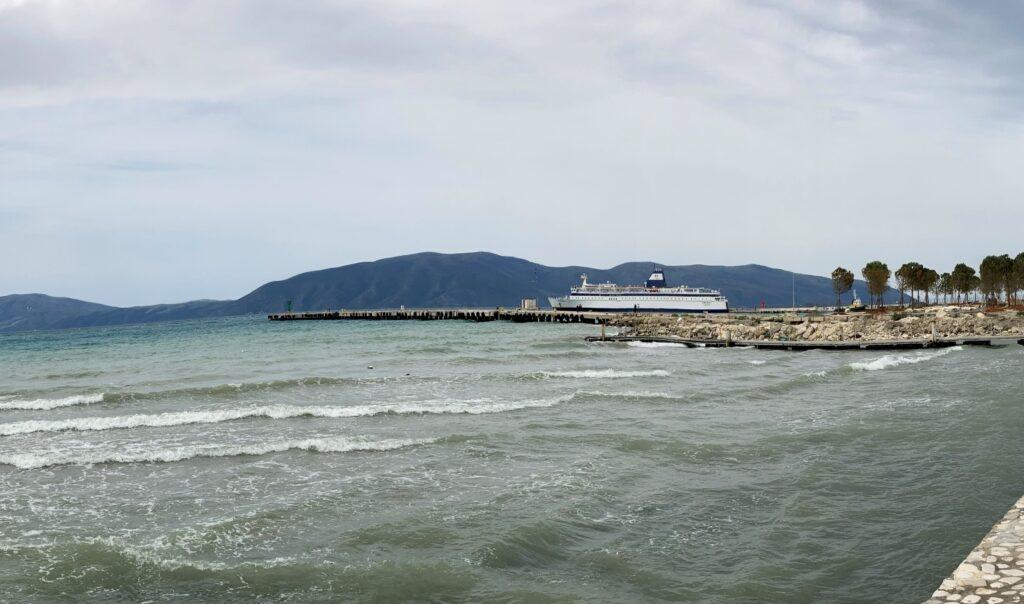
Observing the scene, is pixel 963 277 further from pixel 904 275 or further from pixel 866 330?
pixel 866 330

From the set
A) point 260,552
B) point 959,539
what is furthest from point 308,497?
point 959,539

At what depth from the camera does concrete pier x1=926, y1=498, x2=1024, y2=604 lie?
691cm

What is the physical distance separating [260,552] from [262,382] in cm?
2344

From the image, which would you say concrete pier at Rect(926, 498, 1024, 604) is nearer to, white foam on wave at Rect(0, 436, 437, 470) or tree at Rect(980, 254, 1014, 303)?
white foam on wave at Rect(0, 436, 437, 470)

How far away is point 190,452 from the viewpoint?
18.1m

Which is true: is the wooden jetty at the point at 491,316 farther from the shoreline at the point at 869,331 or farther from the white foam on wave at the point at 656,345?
the white foam on wave at the point at 656,345

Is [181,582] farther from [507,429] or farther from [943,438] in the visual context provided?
[943,438]

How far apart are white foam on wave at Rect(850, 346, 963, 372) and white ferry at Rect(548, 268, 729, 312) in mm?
90836

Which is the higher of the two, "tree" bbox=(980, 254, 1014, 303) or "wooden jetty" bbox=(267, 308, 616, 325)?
"tree" bbox=(980, 254, 1014, 303)

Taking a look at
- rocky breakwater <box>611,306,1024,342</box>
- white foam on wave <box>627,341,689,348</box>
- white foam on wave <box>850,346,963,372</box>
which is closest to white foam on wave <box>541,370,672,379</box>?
white foam on wave <box>850,346,963,372</box>

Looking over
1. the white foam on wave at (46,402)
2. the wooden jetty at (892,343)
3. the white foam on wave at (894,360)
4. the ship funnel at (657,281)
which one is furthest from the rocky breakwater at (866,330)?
the ship funnel at (657,281)

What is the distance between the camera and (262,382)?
32.7 metres

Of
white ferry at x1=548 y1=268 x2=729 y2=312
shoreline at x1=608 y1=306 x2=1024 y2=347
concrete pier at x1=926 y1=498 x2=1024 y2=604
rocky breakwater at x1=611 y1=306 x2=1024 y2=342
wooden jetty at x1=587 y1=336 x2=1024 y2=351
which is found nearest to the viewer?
concrete pier at x1=926 y1=498 x2=1024 y2=604

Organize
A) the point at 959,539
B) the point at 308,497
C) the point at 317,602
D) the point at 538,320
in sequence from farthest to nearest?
the point at 538,320
the point at 308,497
the point at 959,539
the point at 317,602
